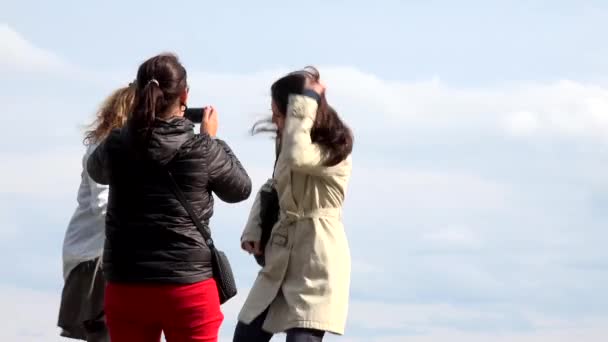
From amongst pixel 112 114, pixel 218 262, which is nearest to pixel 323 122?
pixel 218 262

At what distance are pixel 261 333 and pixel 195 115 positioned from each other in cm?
107

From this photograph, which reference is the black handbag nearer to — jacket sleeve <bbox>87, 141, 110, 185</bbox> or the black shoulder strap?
the black shoulder strap

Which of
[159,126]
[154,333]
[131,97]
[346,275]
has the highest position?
[131,97]

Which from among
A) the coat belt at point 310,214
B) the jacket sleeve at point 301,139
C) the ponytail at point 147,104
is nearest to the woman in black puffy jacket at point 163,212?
the ponytail at point 147,104

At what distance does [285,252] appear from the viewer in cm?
587

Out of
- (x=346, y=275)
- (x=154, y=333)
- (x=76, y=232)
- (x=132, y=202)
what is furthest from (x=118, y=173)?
(x=76, y=232)

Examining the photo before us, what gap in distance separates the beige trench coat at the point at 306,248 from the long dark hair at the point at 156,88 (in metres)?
0.60

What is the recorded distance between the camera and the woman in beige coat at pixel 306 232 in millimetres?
5746

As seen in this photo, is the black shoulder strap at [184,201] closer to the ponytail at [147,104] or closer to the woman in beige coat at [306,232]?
the ponytail at [147,104]

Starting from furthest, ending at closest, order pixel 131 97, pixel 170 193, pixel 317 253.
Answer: pixel 131 97 → pixel 317 253 → pixel 170 193

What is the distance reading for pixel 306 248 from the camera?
5828 millimetres

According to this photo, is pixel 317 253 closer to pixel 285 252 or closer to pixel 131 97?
pixel 285 252

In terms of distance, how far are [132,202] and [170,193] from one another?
0.19 metres

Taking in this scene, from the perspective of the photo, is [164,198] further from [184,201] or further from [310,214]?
[310,214]
